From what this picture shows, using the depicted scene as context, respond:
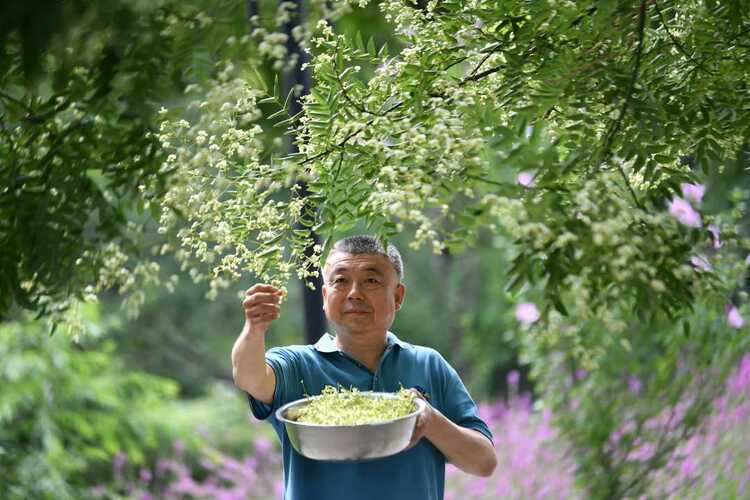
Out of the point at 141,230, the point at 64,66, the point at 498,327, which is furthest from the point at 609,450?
the point at 498,327

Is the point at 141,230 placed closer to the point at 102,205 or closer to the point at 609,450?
the point at 102,205

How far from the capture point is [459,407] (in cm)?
236

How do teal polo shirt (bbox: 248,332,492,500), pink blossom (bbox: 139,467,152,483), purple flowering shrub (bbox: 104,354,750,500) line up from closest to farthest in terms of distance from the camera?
teal polo shirt (bbox: 248,332,492,500), purple flowering shrub (bbox: 104,354,750,500), pink blossom (bbox: 139,467,152,483)

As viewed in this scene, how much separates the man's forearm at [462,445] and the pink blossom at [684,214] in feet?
2.28

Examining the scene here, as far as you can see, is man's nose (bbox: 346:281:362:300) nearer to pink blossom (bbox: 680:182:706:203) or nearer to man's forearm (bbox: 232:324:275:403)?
man's forearm (bbox: 232:324:275:403)

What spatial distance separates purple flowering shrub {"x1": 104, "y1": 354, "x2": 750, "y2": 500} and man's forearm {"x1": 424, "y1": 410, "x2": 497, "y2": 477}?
73.3 inches

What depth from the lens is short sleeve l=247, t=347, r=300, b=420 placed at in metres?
2.23

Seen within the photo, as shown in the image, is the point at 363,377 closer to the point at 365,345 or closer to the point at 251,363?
the point at 365,345

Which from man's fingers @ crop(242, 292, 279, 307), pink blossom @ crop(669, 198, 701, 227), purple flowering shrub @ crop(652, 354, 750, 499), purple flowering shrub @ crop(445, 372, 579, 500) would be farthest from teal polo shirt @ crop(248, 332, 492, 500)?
purple flowering shrub @ crop(445, 372, 579, 500)

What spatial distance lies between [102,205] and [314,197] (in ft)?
1.47

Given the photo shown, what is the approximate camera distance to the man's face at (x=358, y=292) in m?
2.30

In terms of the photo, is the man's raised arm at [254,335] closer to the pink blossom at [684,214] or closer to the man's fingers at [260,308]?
the man's fingers at [260,308]

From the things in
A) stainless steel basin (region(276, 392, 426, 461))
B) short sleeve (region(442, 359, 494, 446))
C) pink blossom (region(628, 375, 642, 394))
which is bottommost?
stainless steel basin (region(276, 392, 426, 461))

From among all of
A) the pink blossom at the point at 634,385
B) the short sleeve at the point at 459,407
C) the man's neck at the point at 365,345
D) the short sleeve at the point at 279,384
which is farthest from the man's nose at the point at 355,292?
the pink blossom at the point at 634,385
